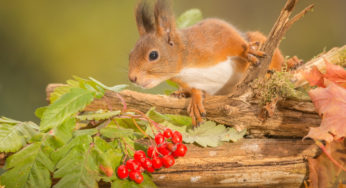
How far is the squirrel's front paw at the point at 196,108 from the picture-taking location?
116 centimetres

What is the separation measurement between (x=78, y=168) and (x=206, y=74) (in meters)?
0.69

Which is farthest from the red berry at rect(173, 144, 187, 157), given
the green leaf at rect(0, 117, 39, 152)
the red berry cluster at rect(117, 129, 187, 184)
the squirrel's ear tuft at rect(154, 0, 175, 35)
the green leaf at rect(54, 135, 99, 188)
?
the squirrel's ear tuft at rect(154, 0, 175, 35)

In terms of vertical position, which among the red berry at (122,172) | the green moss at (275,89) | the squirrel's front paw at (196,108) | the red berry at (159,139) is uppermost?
the green moss at (275,89)

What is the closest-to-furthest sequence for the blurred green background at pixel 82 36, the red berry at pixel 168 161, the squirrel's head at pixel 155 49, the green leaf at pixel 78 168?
the green leaf at pixel 78 168 < the red berry at pixel 168 161 < the squirrel's head at pixel 155 49 < the blurred green background at pixel 82 36

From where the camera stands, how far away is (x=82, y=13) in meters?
2.18

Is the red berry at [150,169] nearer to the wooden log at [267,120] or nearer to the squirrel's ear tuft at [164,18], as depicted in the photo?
the wooden log at [267,120]

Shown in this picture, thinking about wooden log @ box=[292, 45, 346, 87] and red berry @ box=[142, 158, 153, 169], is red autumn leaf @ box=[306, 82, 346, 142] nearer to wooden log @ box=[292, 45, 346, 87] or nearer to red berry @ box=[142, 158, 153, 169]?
wooden log @ box=[292, 45, 346, 87]

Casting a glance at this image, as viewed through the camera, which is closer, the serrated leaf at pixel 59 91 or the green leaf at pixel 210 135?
the green leaf at pixel 210 135

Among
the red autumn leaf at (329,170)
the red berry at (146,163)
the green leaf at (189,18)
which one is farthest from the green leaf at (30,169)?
the green leaf at (189,18)

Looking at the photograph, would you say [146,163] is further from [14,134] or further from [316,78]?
[316,78]

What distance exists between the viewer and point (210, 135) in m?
1.10

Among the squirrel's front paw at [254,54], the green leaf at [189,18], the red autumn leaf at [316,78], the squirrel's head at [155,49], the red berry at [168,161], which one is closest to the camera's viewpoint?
the red berry at [168,161]

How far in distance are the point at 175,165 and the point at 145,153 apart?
0.30ft

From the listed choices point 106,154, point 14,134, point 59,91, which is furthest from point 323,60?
point 14,134
